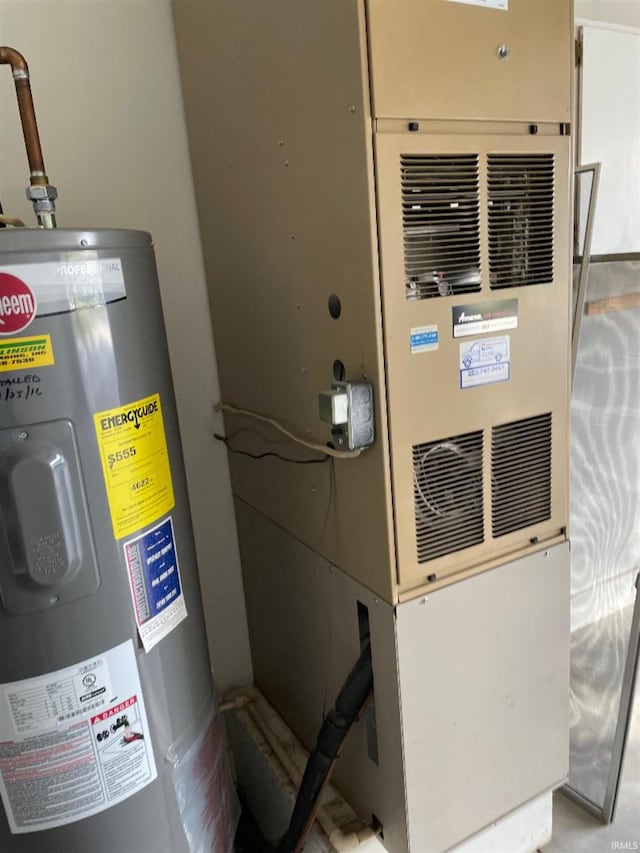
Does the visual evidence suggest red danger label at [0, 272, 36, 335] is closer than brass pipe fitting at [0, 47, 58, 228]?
Yes

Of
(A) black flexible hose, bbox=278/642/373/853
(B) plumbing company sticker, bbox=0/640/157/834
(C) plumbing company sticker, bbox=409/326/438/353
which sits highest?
(C) plumbing company sticker, bbox=409/326/438/353

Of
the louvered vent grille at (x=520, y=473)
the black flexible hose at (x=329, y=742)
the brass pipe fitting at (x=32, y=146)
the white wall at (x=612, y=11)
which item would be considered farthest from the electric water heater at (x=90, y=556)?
the white wall at (x=612, y=11)

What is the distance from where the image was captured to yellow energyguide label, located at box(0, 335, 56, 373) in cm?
81

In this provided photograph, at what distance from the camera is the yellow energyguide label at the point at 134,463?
0.91 metres

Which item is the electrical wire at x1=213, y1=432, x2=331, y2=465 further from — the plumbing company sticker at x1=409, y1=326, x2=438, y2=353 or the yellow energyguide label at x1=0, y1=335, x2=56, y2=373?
the yellow energyguide label at x1=0, y1=335, x2=56, y2=373

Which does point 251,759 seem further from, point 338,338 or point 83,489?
point 338,338

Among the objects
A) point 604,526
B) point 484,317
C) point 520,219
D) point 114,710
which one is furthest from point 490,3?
point 604,526

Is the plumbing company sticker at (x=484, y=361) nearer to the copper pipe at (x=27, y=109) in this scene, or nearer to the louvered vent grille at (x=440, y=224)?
the louvered vent grille at (x=440, y=224)

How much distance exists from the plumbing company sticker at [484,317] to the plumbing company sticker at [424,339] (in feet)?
0.14

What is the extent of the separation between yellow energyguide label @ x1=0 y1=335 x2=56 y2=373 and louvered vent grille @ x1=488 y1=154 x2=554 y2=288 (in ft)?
2.31

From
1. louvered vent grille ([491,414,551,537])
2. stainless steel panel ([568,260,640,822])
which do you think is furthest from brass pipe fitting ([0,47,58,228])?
stainless steel panel ([568,260,640,822])

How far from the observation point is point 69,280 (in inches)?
33.1

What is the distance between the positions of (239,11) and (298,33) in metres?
0.23

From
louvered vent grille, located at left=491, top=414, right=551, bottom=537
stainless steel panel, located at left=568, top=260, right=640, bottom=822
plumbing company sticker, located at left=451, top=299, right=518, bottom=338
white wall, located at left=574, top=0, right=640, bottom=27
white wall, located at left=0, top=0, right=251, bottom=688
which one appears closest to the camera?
plumbing company sticker, located at left=451, top=299, right=518, bottom=338
